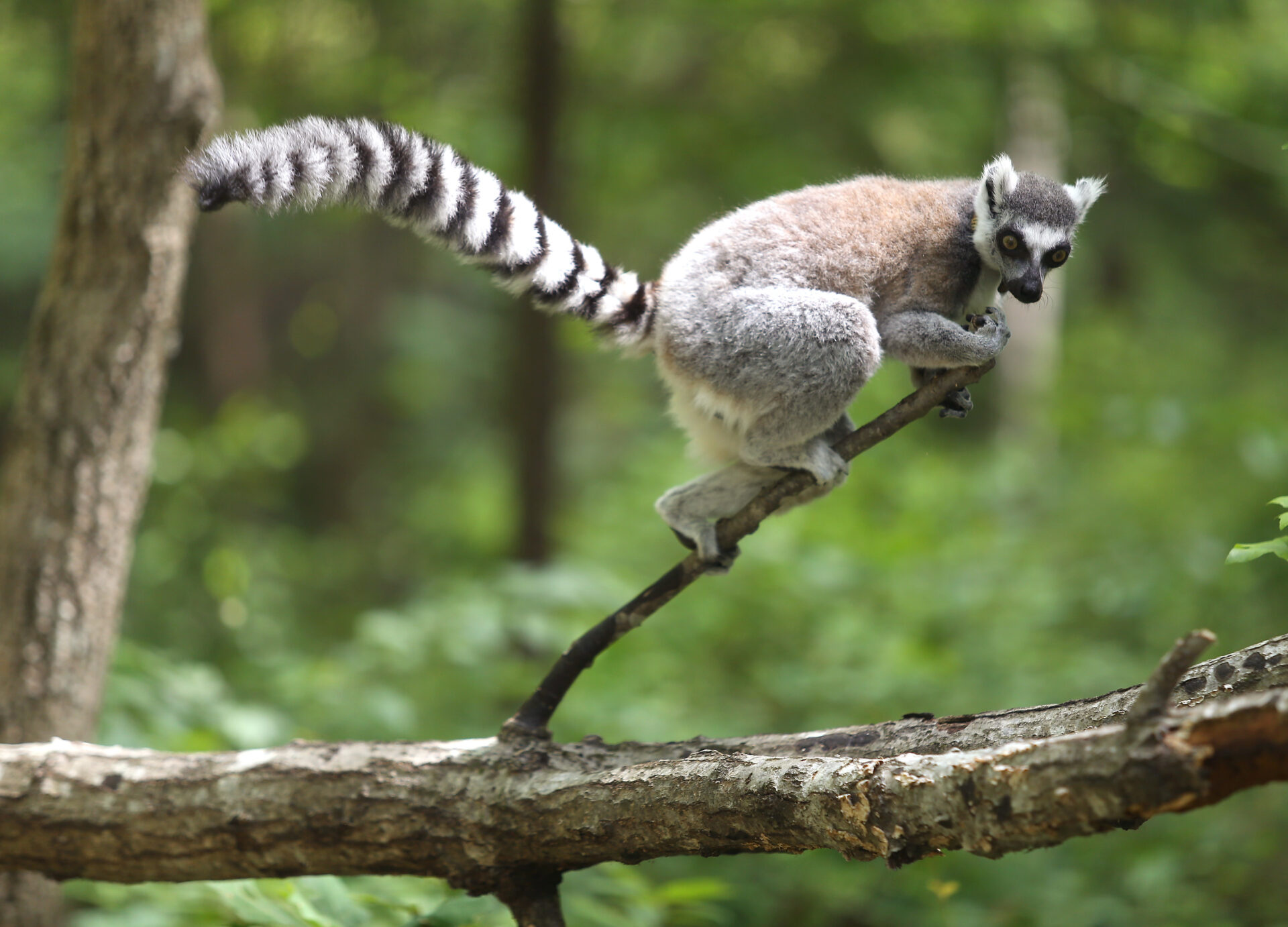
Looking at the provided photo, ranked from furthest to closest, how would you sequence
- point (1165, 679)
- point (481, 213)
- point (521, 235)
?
point (521, 235), point (481, 213), point (1165, 679)

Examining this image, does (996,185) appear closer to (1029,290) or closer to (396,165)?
(1029,290)

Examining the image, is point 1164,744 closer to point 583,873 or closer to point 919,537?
point 583,873

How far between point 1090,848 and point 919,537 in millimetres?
1899

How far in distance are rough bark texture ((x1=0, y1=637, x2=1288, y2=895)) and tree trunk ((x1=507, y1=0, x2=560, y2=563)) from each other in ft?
13.4

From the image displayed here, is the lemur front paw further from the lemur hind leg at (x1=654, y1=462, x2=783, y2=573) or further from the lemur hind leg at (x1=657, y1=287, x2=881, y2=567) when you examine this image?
the lemur hind leg at (x1=654, y1=462, x2=783, y2=573)

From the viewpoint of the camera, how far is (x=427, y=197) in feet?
8.93

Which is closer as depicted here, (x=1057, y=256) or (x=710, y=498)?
(x=1057, y=256)

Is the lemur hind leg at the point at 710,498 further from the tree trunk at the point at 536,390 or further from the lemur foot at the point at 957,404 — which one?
the tree trunk at the point at 536,390

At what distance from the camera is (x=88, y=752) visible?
3129 millimetres

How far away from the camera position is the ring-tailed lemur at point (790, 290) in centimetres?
302

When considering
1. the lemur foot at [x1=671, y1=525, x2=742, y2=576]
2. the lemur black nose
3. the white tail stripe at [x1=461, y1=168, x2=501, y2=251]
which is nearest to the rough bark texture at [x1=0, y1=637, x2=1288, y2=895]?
the lemur foot at [x1=671, y1=525, x2=742, y2=576]

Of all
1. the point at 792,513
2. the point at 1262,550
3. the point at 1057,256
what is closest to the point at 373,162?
the point at 1057,256

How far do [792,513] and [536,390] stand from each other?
A: 6.60ft

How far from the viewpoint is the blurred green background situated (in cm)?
443
